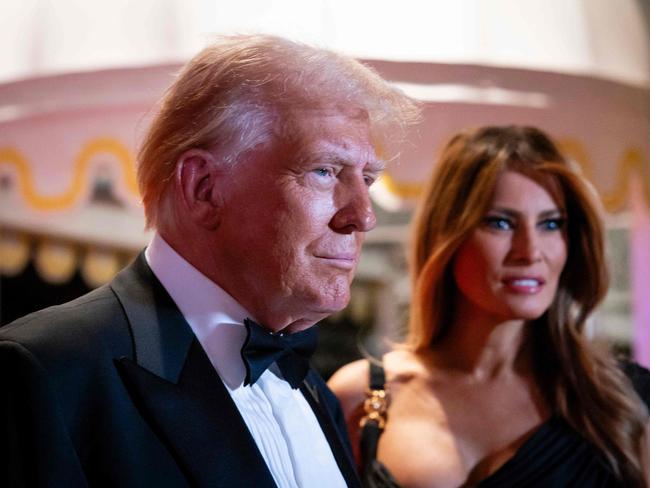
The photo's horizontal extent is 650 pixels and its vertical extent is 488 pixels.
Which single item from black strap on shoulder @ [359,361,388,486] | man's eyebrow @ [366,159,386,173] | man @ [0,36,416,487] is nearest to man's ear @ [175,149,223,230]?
man @ [0,36,416,487]

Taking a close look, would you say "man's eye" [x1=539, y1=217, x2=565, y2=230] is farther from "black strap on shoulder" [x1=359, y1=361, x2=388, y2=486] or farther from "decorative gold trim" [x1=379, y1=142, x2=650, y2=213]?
"black strap on shoulder" [x1=359, y1=361, x2=388, y2=486]

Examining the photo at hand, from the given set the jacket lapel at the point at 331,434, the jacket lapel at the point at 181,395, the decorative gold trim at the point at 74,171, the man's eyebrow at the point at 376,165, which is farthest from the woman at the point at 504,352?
the jacket lapel at the point at 181,395

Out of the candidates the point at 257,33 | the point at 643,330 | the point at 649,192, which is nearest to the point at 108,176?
the point at 257,33

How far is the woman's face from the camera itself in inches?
80.2

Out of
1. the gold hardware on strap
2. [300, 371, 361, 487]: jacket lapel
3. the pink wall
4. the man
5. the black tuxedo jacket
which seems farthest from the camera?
the pink wall

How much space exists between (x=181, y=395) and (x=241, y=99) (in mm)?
377

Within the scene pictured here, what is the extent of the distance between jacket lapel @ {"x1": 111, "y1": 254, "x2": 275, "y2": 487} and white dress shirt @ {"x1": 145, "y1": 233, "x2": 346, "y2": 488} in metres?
0.02

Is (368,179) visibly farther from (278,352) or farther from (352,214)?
(278,352)

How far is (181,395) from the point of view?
1.19 m

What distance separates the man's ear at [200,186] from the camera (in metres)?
1.25

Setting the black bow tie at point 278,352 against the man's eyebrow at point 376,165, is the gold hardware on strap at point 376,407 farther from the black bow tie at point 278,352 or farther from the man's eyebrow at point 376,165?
the man's eyebrow at point 376,165

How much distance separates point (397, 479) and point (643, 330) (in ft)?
5.36

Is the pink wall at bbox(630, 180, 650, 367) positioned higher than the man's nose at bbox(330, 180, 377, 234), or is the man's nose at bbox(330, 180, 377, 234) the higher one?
the man's nose at bbox(330, 180, 377, 234)

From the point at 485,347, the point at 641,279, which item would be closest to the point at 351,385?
the point at 485,347
